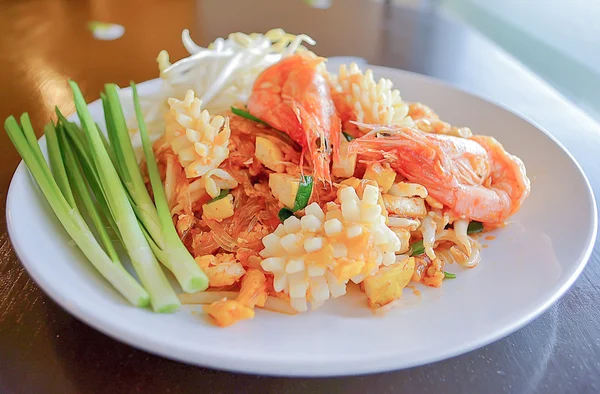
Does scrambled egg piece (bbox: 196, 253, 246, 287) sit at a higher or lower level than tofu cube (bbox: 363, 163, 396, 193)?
lower

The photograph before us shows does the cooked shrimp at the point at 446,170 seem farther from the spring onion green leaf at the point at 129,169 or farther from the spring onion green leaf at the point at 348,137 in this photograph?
the spring onion green leaf at the point at 129,169

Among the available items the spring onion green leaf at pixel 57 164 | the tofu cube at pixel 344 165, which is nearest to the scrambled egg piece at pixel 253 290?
the tofu cube at pixel 344 165

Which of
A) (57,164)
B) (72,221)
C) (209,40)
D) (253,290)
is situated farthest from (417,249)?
(209,40)

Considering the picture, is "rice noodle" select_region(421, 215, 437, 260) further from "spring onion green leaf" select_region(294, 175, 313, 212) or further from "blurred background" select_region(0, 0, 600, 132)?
"blurred background" select_region(0, 0, 600, 132)

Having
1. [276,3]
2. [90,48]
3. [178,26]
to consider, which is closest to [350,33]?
[276,3]

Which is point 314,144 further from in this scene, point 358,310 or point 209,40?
point 209,40

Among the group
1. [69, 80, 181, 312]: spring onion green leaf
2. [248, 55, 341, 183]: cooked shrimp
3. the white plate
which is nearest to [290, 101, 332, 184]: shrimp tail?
[248, 55, 341, 183]: cooked shrimp
